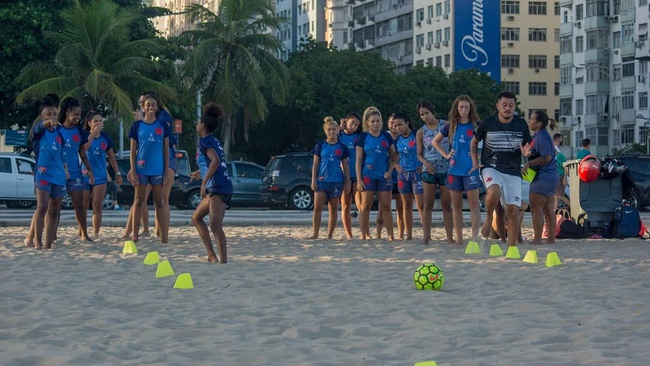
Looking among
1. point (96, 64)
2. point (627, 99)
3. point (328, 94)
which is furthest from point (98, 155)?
point (627, 99)

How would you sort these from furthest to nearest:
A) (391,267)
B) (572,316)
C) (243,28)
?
(243,28), (391,267), (572,316)

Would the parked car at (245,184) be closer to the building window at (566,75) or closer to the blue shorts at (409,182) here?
the blue shorts at (409,182)

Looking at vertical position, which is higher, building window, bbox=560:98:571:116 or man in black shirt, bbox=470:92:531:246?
building window, bbox=560:98:571:116

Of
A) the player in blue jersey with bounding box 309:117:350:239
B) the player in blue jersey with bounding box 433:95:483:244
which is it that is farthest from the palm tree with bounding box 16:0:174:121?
the player in blue jersey with bounding box 433:95:483:244

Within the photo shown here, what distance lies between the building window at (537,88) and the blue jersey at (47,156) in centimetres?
9748

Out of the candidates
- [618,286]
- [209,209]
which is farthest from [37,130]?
[618,286]

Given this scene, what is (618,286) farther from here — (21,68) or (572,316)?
(21,68)

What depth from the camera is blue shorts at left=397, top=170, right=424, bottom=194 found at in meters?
16.5

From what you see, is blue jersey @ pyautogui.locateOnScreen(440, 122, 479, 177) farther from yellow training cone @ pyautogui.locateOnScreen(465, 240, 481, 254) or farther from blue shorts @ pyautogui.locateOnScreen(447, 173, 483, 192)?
yellow training cone @ pyautogui.locateOnScreen(465, 240, 481, 254)

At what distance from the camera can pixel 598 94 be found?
9725cm

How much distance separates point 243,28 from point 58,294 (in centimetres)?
4365

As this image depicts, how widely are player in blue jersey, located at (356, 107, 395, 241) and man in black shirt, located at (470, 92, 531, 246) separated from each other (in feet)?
7.23

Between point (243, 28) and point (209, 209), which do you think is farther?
point (243, 28)

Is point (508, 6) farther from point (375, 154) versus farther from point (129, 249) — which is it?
point (129, 249)
